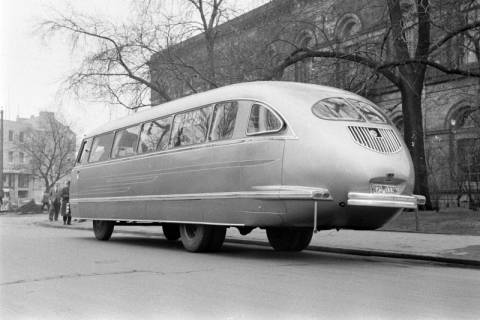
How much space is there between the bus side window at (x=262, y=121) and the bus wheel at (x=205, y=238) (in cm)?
220

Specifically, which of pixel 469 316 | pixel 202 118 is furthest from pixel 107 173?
pixel 469 316

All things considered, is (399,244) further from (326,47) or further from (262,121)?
(326,47)

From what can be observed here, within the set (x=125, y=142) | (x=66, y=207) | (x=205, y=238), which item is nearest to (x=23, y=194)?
(x=66, y=207)

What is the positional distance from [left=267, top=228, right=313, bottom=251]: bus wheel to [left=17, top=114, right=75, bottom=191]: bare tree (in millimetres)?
58540

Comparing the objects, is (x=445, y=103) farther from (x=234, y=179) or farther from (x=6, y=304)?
(x=6, y=304)

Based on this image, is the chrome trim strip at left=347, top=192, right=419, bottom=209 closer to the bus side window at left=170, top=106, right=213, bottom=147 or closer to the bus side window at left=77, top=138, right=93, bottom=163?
the bus side window at left=170, top=106, right=213, bottom=147

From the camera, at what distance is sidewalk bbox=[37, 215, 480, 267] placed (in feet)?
35.6

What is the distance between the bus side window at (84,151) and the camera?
16078mm

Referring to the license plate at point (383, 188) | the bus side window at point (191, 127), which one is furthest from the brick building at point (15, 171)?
the license plate at point (383, 188)

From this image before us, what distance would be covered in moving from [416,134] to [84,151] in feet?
37.9

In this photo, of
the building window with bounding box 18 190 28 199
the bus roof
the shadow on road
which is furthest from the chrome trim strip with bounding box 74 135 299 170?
the building window with bounding box 18 190 28 199

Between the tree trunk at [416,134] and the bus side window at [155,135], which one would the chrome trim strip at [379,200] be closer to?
the bus side window at [155,135]

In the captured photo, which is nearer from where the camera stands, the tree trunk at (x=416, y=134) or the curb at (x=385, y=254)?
the curb at (x=385, y=254)

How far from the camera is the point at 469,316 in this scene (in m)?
5.62
